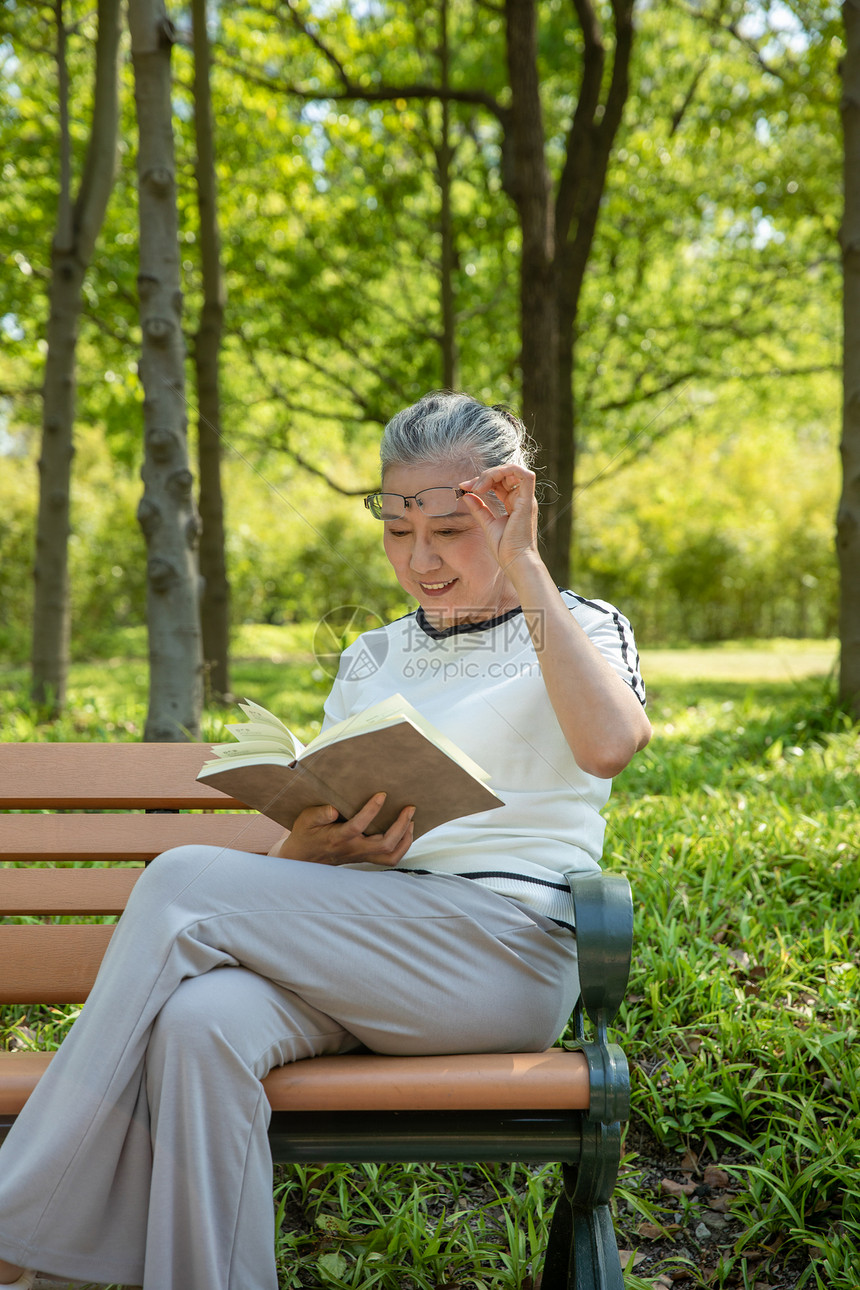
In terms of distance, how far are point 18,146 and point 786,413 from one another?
1017 centimetres

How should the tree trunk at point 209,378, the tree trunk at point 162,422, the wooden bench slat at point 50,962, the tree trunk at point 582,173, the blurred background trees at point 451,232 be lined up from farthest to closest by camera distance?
the blurred background trees at point 451,232, the tree trunk at point 582,173, the tree trunk at point 209,378, the tree trunk at point 162,422, the wooden bench slat at point 50,962

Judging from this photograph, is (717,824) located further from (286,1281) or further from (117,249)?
(117,249)

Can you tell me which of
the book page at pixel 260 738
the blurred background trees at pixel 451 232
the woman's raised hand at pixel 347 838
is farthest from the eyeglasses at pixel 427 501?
the blurred background trees at pixel 451 232

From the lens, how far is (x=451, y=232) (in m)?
9.14

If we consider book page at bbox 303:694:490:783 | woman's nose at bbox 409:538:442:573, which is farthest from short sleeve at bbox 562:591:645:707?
book page at bbox 303:694:490:783

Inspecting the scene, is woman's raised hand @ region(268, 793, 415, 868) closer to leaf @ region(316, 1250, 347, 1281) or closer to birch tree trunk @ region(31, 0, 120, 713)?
leaf @ region(316, 1250, 347, 1281)

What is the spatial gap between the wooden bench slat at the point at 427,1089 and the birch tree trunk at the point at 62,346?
4.88 meters

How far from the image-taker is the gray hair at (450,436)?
6.64 ft

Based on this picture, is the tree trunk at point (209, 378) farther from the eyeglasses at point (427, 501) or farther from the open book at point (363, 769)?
the open book at point (363, 769)

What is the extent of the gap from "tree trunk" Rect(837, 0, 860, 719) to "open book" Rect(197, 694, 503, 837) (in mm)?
3979

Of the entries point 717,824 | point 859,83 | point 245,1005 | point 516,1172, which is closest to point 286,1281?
point 516,1172

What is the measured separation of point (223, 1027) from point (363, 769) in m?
0.44

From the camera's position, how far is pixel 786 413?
535 inches

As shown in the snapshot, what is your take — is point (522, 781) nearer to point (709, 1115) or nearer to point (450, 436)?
point (450, 436)
